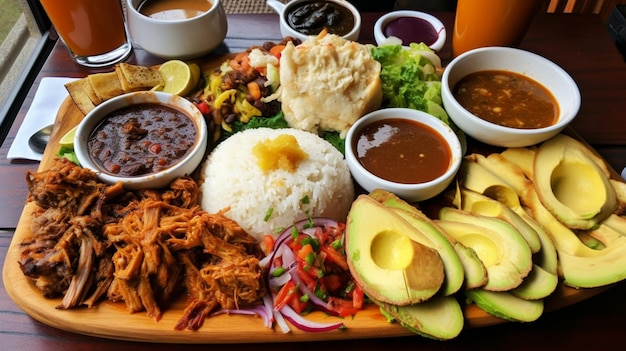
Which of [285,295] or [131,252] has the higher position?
[131,252]

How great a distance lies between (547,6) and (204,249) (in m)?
4.73

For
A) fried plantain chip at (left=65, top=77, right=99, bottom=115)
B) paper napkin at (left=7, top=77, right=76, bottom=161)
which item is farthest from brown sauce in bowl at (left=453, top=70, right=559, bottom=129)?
paper napkin at (left=7, top=77, right=76, bottom=161)

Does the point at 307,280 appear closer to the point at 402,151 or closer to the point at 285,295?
the point at 285,295

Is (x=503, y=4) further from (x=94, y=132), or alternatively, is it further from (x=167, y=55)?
(x=94, y=132)

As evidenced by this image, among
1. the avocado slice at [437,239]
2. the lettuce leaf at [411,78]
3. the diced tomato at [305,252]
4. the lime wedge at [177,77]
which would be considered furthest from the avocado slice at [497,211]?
the lime wedge at [177,77]

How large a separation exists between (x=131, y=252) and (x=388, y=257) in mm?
1056

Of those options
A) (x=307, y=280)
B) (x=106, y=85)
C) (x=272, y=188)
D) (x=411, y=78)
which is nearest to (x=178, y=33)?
(x=106, y=85)

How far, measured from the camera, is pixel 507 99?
273 cm

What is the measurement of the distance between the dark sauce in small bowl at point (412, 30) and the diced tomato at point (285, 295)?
2.04 metres

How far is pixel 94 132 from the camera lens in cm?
252

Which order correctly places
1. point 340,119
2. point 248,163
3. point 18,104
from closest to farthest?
point 248,163 < point 340,119 < point 18,104

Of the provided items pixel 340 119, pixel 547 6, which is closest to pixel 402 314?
pixel 340 119

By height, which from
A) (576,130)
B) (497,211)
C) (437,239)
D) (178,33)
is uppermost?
(178,33)

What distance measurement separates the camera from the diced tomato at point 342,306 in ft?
6.56
